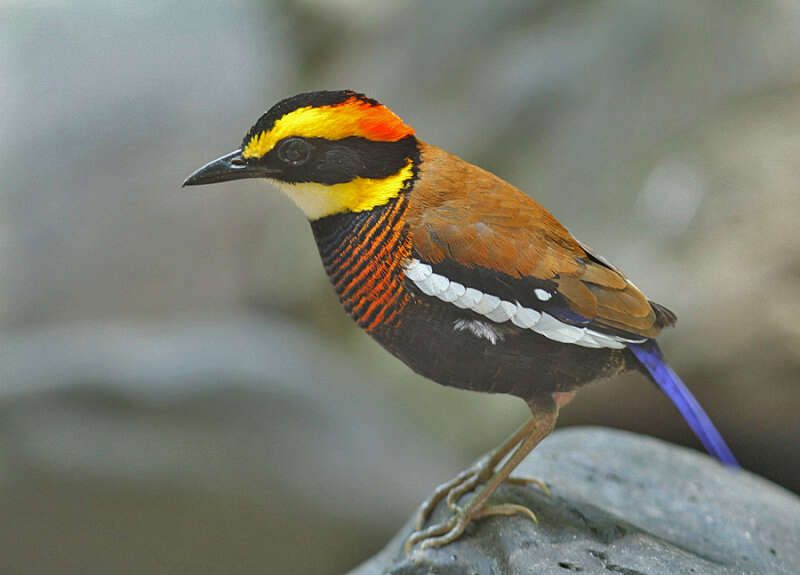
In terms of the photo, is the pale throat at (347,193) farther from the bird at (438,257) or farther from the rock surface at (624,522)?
the rock surface at (624,522)

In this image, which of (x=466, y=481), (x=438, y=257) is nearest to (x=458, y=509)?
(x=466, y=481)

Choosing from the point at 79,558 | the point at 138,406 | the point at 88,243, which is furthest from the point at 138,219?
the point at 79,558

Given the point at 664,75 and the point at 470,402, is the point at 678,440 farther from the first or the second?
the point at 664,75

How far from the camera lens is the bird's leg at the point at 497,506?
8.26ft

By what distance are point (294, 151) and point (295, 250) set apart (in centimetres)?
392

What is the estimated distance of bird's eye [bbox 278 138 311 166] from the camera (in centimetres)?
223

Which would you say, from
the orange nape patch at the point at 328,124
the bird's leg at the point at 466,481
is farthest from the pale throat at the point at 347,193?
the bird's leg at the point at 466,481

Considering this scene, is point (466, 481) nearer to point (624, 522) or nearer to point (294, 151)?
point (624, 522)

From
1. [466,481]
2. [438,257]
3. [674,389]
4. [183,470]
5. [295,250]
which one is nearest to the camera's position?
[438,257]

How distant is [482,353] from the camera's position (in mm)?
2293

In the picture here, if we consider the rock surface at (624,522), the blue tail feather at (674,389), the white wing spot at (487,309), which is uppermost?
the white wing spot at (487,309)

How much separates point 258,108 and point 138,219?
1.22 metres

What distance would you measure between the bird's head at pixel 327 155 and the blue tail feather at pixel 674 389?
2.80ft

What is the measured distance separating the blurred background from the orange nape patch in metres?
2.52
